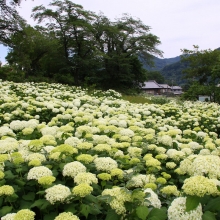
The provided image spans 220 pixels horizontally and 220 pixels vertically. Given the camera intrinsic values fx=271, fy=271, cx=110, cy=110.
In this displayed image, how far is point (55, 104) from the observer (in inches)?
264

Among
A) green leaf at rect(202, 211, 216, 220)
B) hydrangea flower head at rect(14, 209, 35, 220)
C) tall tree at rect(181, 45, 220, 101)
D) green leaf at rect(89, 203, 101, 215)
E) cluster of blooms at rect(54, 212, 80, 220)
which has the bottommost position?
green leaf at rect(89, 203, 101, 215)

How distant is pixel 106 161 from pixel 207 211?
3.48ft

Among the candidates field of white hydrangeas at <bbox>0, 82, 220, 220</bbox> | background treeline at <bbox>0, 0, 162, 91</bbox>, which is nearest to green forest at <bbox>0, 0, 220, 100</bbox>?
background treeline at <bbox>0, 0, 162, 91</bbox>

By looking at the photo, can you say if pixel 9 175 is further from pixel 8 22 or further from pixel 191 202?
pixel 8 22

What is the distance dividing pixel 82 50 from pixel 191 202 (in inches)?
1074

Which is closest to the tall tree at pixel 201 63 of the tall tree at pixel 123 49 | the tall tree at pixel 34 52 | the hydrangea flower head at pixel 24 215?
the tall tree at pixel 123 49

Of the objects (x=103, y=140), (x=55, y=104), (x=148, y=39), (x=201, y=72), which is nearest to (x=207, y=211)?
(x=103, y=140)

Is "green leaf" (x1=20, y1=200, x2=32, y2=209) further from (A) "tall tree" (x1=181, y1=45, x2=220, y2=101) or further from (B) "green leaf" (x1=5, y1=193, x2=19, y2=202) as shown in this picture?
(A) "tall tree" (x1=181, y1=45, x2=220, y2=101)

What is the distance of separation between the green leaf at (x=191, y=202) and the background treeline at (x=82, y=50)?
774 inches

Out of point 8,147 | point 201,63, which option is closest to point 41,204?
point 8,147

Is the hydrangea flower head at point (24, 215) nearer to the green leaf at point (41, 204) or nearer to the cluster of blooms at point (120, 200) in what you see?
the green leaf at point (41, 204)

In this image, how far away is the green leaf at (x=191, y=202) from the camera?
149cm

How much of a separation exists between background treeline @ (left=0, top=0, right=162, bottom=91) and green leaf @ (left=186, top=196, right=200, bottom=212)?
19.7m

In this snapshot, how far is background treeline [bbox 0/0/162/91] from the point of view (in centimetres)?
2508
